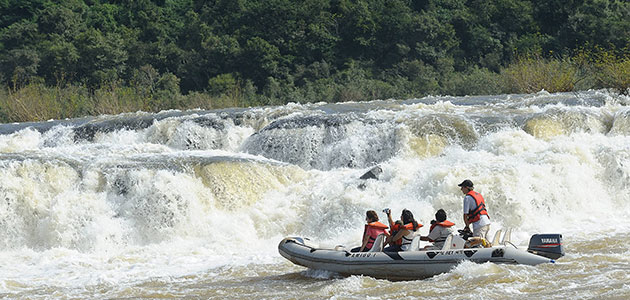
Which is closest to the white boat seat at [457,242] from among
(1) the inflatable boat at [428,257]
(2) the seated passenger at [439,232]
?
(1) the inflatable boat at [428,257]

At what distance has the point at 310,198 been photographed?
42.6ft

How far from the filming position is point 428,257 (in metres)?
8.96

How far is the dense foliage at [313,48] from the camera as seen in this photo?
30844mm

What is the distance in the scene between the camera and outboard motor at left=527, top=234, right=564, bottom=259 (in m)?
8.99

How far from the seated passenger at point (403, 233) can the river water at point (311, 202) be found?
45 centimetres

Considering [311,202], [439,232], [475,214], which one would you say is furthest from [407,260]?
[311,202]

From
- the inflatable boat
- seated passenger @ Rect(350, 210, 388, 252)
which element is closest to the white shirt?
the inflatable boat

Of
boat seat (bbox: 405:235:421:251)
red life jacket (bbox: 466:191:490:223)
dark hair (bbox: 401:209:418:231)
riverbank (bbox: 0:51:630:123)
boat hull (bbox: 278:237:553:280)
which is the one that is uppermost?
riverbank (bbox: 0:51:630:123)

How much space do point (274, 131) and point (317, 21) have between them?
1838 cm

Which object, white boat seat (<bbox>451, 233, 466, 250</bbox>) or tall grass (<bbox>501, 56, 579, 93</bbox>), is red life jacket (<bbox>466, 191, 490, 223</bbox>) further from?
tall grass (<bbox>501, 56, 579, 93</bbox>)

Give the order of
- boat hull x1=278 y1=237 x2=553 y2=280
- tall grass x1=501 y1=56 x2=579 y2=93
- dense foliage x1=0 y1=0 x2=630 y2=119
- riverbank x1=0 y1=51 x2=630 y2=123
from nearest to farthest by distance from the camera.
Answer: boat hull x1=278 y1=237 x2=553 y2=280, tall grass x1=501 y1=56 x2=579 y2=93, riverbank x1=0 y1=51 x2=630 y2=123, dense foliage x1=0 y1=0 x2=630 y2=119

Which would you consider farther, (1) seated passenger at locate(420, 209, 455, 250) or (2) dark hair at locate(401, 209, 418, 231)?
(2) dark hair at locate(401, 209, 418, 231)

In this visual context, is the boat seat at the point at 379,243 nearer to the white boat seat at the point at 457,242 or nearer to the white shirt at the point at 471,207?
the white boat seat at the point at 457,242

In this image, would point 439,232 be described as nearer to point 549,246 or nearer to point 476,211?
point 476,211
